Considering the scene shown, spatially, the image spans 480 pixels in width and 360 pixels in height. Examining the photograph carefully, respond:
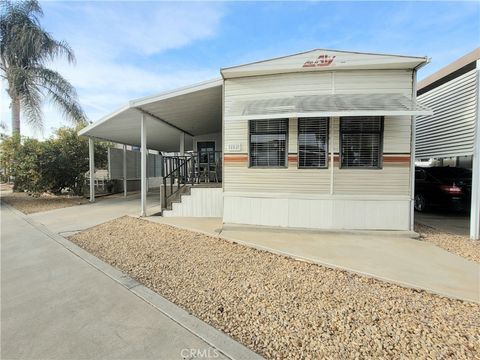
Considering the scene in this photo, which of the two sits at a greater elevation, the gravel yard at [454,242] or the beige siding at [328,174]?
the beige siding at [328,174]

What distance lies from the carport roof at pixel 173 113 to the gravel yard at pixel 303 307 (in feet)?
12.9

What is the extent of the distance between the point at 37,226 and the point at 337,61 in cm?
834

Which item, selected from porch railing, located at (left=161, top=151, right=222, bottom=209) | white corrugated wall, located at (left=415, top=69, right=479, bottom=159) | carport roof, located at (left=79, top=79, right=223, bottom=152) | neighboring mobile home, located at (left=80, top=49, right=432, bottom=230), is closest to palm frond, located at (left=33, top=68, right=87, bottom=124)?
carport roof, located at (left=79, top=79, right=223, bottom=152)

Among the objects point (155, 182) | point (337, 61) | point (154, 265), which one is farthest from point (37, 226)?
point (155, 182)

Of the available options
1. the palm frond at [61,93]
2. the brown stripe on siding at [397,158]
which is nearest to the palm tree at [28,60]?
the palm frond at [61,93]

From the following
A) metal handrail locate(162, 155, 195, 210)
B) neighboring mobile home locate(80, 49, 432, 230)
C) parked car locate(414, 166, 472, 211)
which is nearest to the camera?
neighboring mobile home locate(80, 49, 432, 230)

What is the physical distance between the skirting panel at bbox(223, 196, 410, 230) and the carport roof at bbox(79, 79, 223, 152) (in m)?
2.79

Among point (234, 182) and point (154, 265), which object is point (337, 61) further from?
point (154, 265)

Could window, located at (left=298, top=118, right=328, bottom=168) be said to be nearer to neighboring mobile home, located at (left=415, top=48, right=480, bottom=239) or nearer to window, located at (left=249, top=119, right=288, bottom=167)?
window, located at (left=249, top=119, right=288, bottom=167)

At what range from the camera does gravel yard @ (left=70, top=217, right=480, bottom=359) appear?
2148 mm

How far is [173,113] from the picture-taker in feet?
26.3

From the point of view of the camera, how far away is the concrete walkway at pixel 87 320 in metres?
2.19

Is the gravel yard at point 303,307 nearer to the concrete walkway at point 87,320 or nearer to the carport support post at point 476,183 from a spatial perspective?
the concrete walkway at point 87,320

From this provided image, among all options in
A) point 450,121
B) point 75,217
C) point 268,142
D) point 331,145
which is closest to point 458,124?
point 450,121
